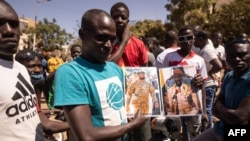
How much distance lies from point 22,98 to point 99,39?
22.4 inches

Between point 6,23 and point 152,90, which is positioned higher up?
point 6,23

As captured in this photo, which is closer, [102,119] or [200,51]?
[102,119]

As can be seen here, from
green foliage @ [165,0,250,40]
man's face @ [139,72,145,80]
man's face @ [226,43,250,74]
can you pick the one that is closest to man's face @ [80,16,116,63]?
man's face @ [139,72,145,80]

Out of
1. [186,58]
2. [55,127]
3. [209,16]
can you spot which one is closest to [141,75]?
[186,58]

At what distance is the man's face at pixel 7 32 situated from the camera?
1755 millimetres

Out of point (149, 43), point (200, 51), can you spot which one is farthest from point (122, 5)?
point (149, 43)

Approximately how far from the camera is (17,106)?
5.58ft

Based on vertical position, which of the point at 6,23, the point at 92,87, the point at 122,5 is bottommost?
the point at 92,87

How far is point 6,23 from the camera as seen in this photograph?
5.83 feet

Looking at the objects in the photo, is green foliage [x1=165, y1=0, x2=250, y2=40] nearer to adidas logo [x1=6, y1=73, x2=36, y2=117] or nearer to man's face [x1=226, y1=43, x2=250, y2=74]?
man's face [x1=226, y1=43, x2=250, y2=74]

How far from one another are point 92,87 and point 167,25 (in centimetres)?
2670

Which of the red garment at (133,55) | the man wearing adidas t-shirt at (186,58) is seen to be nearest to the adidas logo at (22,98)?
the red garment at (133,55)

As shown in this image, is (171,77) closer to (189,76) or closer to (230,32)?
(189,76)

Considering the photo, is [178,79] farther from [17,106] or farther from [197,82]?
[17,106]
